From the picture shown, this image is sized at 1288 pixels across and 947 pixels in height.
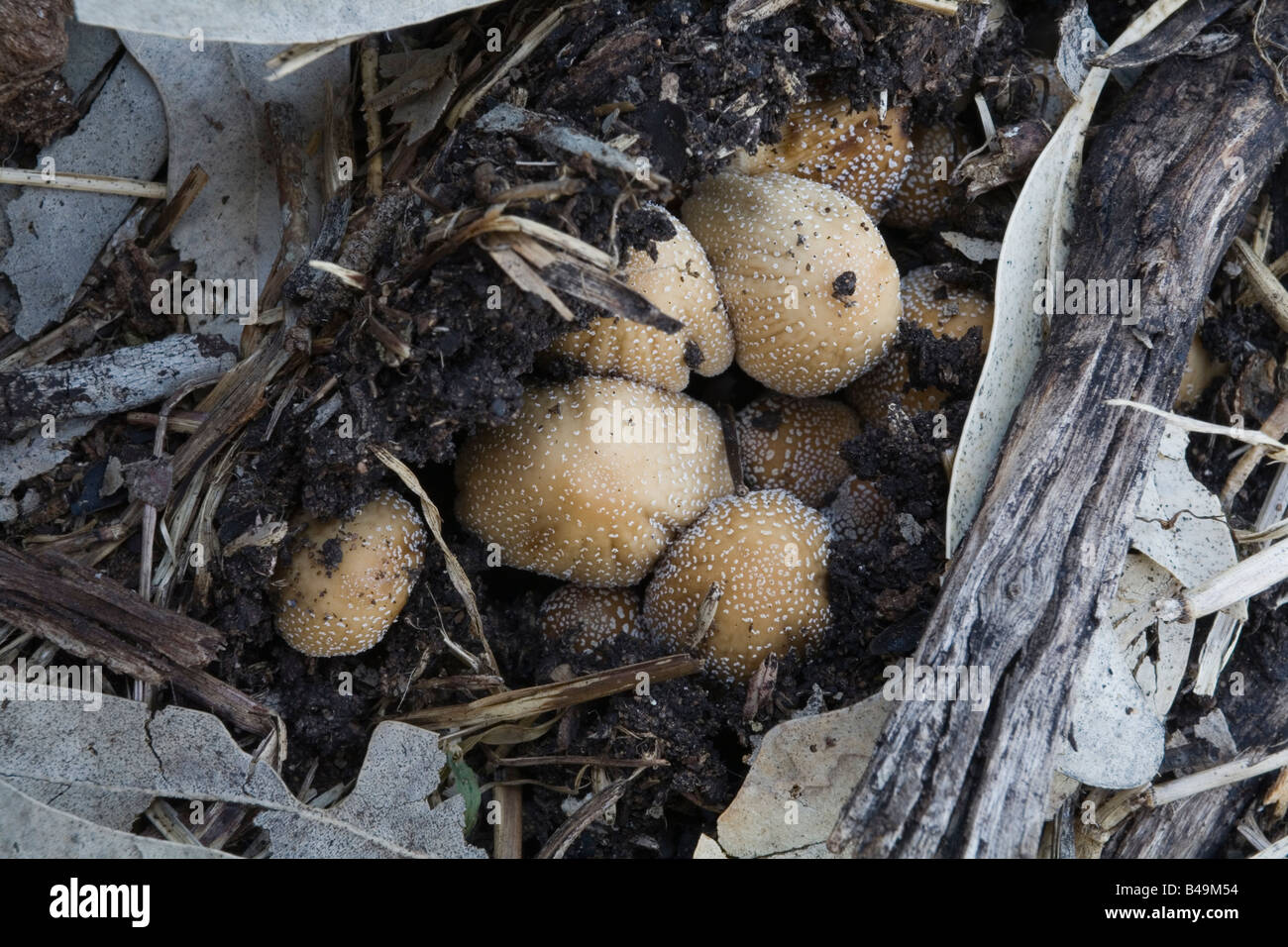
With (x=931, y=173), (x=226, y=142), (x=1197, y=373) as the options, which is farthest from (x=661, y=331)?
(x=1197, y=373)

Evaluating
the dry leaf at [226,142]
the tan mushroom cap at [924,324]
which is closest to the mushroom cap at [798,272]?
the tan mushroom cap at [924,324]

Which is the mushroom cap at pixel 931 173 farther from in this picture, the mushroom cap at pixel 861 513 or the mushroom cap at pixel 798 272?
the mushroom cap at pixel 861 513

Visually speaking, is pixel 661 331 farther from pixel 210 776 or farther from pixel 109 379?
pixel 210 776

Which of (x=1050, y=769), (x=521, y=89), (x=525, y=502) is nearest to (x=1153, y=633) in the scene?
(x=1050, y=769)

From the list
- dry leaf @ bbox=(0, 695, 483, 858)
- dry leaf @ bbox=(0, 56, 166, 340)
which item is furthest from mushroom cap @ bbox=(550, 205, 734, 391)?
dry leaf @ bbox=(0, 56, 166, 340)

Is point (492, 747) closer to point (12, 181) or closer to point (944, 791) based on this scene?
point (944, 791)

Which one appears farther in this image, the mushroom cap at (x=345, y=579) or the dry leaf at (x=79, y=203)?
the dry leaf at (x=79, y=203)
